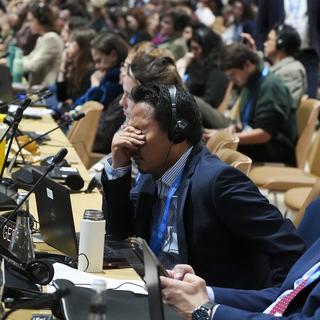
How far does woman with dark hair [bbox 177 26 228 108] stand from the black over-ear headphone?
427 centimetres

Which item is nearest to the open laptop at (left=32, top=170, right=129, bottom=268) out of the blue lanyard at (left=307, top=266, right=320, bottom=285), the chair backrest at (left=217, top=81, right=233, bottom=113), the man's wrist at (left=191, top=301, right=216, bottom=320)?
the man's wrist at (left=191, top=301, right=216, bottom=320)

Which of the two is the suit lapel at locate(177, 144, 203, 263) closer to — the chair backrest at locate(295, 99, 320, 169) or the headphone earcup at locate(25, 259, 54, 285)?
the headphone earcup at locate(25, 259, 54, 285)

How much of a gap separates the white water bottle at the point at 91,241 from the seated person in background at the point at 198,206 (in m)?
0.28

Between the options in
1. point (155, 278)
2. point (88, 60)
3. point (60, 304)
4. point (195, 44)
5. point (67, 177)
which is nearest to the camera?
point (155, 278)

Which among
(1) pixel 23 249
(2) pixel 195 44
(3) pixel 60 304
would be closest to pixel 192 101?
(1) pixel 23 249

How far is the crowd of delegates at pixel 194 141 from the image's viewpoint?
2361 millimetres

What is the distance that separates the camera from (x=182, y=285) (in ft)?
6.46

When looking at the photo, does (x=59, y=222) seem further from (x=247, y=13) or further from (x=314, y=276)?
(x=247, y=13)

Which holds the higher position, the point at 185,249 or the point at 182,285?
the point at 182,285

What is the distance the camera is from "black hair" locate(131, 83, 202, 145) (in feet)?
8.11

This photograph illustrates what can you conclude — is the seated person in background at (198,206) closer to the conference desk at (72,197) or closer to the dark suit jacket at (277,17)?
the conference desk at (72,197)

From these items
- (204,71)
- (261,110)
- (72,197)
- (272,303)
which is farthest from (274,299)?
(204,71)

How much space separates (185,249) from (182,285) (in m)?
0.50

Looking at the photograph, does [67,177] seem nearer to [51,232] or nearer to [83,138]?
[51,232]
